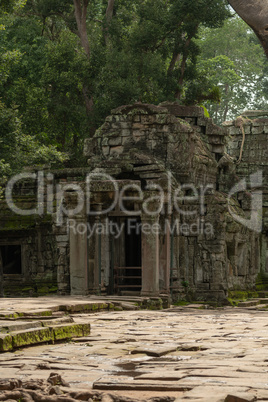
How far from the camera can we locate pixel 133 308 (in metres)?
13.9

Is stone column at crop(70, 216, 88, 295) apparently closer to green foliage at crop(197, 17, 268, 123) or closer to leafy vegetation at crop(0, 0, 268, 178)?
leafy vegetation at crop(0, 0, 268, 178)

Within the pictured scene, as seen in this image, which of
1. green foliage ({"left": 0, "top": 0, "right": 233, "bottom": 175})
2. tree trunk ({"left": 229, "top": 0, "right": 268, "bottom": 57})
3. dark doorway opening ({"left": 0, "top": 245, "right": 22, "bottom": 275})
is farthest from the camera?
green foliage ({"left": 0, "top": 0, "right": 233, "bottom": 175})

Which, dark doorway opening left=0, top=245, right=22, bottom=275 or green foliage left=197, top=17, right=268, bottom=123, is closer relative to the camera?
dark doorway opening left=0, top=245, right=22, bottom=275

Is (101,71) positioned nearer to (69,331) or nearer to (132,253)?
(132,253)

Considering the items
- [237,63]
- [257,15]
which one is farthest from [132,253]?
[237,63]

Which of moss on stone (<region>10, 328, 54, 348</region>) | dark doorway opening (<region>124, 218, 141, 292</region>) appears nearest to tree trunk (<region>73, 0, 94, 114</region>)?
dark doorway opening (<region>124, 218, 141, 292</region>)

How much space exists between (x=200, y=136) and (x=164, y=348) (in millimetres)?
13902

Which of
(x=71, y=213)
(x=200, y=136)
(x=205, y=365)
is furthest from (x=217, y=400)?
(x=200, y=136)

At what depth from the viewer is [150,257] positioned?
15.5m

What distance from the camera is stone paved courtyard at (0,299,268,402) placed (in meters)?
4.82

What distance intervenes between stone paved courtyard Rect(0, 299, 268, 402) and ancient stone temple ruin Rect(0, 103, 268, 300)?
247 inches

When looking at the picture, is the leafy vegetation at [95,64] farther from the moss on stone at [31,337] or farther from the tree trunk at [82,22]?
the moss on stone at [31,337]

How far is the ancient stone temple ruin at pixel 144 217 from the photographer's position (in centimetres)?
1600

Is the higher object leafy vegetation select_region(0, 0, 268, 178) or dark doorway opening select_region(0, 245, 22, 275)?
leafy vegetation select_region(0, 0, 268, 178)
